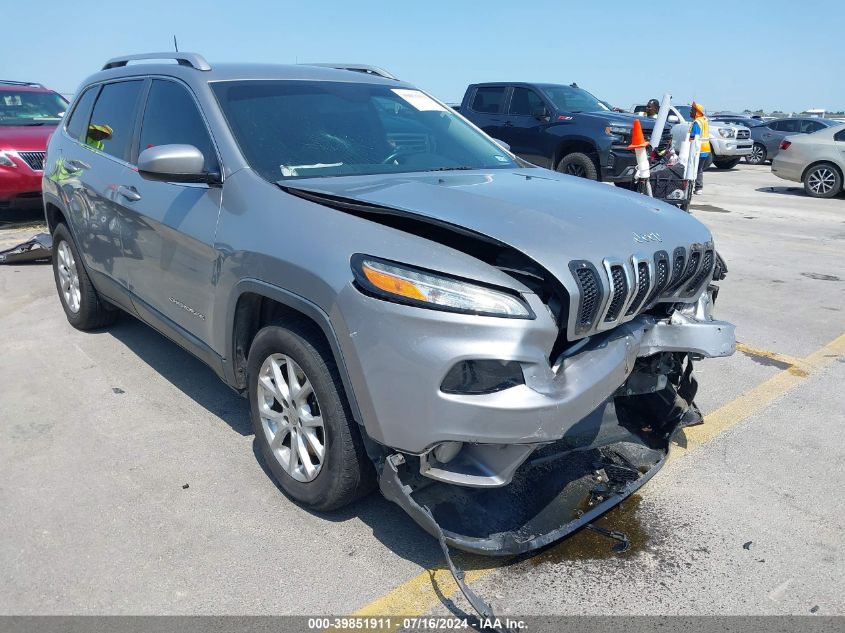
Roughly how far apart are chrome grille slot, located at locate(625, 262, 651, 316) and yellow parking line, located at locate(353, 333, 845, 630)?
1.11 m

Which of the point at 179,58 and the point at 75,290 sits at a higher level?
the point at 179,58

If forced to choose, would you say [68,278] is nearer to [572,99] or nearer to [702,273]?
[702,273]

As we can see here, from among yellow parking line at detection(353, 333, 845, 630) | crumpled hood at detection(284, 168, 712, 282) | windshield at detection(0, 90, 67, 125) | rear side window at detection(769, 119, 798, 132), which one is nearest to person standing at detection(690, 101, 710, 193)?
yellow parking line at detection(353, 333, 845, 630)

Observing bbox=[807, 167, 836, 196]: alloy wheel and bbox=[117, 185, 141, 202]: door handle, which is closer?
bbox=[117, 185, 141, 202]: door handle

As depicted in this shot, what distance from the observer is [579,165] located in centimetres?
1221

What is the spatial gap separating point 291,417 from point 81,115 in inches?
131

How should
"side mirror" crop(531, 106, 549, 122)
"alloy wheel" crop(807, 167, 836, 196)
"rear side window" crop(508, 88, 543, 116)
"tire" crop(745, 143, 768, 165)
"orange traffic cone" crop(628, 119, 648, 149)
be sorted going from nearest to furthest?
"orange traffic cone" crop(628, 119, 648, 149) < "side mirror" crop(531, 106, 549, 122) < "rear side window" crop(508, 88, 543, 116) < "alloy wheel" crop(807, 167, 836, 196) < "tire" crop(745, 143, 768, 165)

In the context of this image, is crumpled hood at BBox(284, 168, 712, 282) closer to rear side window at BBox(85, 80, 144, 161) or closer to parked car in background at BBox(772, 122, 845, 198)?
rear side window at BBox(85, 80, 144, 161)

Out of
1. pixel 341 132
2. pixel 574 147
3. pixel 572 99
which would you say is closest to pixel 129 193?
pixel 341 132

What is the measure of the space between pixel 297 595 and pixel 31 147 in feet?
29.4

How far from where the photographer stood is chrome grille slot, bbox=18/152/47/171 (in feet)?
30.6

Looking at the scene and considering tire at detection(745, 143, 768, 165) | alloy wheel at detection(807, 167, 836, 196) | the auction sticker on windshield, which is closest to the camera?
the auction sticker on windshield

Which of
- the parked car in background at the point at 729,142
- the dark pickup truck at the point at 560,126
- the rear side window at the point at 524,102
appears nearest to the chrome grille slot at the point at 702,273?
the dark pickup truck at the point at 560,126

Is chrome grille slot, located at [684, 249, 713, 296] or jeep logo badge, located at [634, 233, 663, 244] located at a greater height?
jeep logo badge, located at [634, 233, 663, 244]
